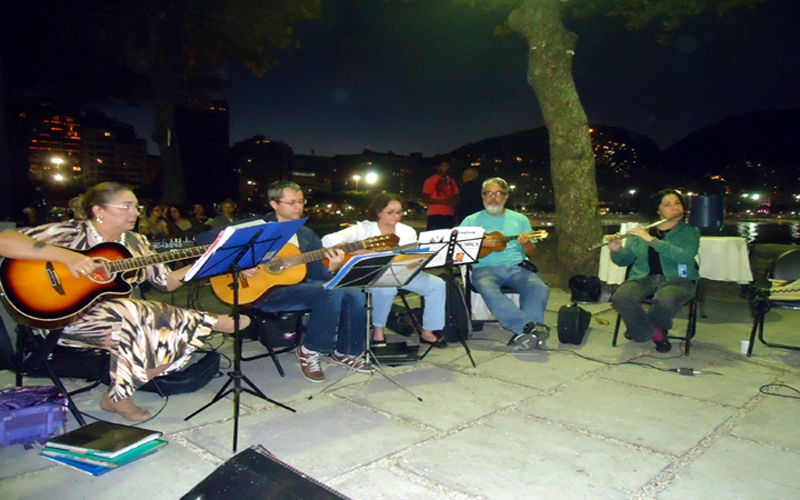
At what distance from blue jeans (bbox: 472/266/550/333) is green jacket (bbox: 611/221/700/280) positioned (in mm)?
862

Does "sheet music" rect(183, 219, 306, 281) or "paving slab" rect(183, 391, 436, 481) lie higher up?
"sheet music" rect(183, 219, 306, 281)

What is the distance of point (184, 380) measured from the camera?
143 inches

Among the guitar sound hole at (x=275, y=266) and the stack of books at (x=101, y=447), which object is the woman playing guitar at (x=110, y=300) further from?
the guitar sound hole at (x=275, y=266)

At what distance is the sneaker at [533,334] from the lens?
470 cm

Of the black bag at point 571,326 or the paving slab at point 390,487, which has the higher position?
the black bag at point 571,326

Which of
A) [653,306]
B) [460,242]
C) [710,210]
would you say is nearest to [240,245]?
[460,242]

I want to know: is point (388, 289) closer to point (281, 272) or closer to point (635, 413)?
point (281, 272)

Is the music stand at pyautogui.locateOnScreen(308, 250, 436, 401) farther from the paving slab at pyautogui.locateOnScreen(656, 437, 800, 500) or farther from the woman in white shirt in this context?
the paving slab at pyautogui.locateOnScreen(656, 437, 800, 500)

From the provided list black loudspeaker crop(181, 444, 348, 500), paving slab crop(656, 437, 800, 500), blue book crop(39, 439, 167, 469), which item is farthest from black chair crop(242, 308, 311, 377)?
paving slab crop(656, 437, 800, 500)

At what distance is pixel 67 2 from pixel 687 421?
1503 cm

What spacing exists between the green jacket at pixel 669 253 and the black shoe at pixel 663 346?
2.07 feet

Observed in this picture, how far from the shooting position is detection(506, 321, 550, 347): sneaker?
4.70m

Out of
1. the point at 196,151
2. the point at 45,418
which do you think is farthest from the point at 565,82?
the point at 196,151

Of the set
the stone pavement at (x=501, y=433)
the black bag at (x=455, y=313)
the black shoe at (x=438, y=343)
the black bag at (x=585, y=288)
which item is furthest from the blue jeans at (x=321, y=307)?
the black bag at (x=585, y=288)
